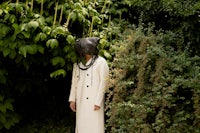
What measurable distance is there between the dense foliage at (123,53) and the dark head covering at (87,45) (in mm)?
77

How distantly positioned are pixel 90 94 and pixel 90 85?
91mm

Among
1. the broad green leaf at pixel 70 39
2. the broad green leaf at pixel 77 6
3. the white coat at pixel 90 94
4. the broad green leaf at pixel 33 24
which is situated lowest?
the white coat at pixel 90 94

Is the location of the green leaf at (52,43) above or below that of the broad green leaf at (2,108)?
above

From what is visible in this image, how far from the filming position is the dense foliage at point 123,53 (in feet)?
12.0

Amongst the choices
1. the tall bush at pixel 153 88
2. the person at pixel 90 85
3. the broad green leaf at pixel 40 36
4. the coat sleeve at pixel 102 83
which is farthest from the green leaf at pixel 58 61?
the tall bush at pixel 153 88

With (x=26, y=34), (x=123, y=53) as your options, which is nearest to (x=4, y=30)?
(x=26, y=34)

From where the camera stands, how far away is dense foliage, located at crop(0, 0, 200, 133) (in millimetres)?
3648

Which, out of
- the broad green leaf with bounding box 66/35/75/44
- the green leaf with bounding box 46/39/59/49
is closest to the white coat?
the broad green leaf with bounding box 66/35/75/44

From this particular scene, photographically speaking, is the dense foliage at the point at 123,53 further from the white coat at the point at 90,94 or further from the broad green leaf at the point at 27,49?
the white coat at the point at 90,94

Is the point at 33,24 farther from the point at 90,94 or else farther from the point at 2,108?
the point at 2,108

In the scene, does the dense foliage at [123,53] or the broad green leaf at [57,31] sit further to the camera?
the broad green leaf at [57,31]

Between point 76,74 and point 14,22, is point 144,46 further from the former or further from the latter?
point 14,22

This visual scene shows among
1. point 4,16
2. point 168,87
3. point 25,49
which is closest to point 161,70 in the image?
point 168,87

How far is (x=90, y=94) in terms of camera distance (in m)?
4.26
